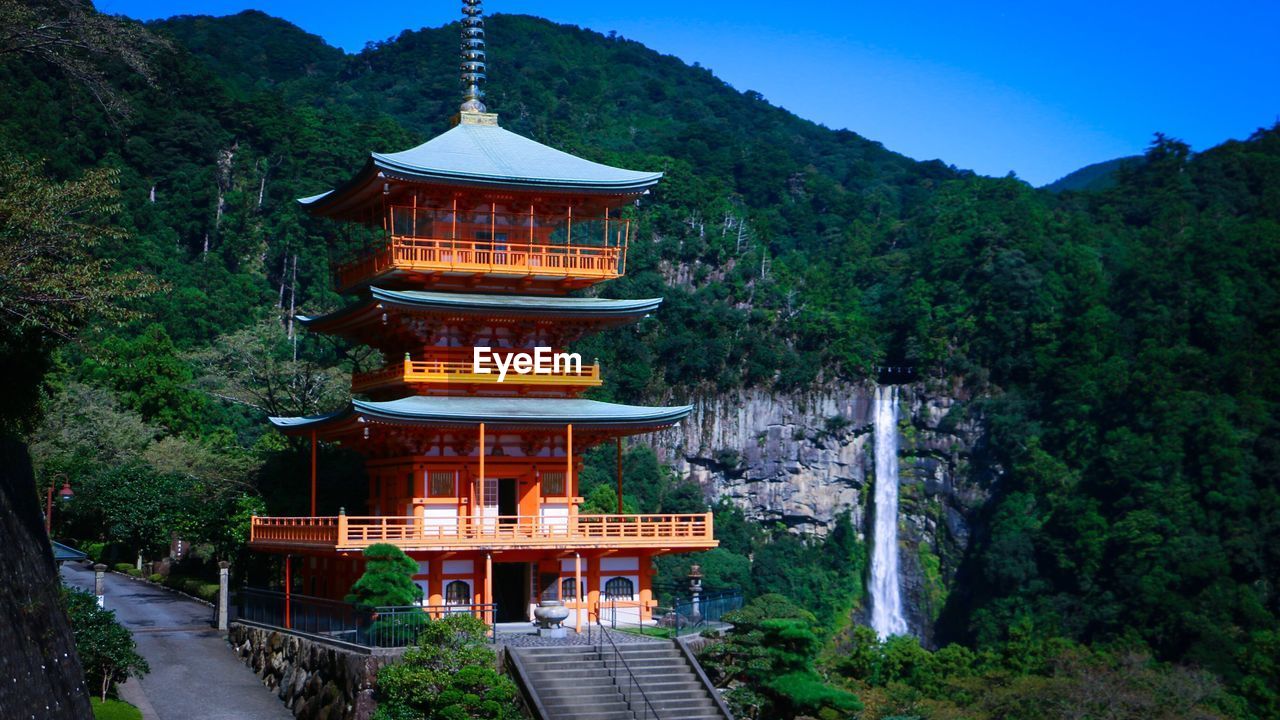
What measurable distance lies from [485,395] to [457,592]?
4703 millimetres

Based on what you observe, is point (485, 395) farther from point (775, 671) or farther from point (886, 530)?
point (886, 530)

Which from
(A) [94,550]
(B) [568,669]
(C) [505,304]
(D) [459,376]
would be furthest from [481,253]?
(A) [94,550]

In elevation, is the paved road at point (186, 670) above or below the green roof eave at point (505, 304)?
below

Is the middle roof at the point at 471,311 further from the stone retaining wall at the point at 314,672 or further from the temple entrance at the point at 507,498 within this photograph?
the stone retaining wall at the point at 314,672

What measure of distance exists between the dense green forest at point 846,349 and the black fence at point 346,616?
199 inches

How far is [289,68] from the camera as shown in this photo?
119 meters

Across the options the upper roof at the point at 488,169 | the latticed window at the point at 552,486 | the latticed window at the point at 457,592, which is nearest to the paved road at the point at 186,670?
the latticed window at the point at 457,592

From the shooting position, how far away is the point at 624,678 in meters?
28.2

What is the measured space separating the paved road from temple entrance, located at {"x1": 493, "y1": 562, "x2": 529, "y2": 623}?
5.53 m

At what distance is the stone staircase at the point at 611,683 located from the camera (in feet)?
88.4

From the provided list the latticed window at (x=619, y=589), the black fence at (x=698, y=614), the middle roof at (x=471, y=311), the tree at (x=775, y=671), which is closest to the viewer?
the tree at (x=775, y=671)

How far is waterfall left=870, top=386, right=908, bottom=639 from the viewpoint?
255 ft

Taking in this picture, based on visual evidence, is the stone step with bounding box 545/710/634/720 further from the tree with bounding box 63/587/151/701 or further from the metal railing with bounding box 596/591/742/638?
the tree with bounding box 63/587/151/701

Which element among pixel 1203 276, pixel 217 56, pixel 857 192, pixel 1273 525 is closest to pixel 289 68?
pixel 217 56
